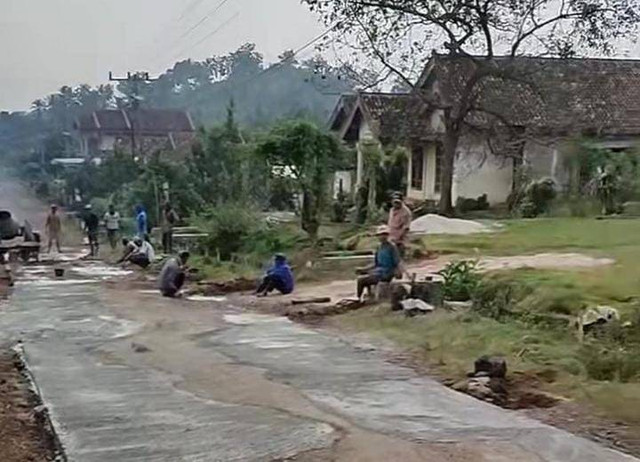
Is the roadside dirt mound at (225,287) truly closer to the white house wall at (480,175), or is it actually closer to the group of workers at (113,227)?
the group of workers at (113,227)

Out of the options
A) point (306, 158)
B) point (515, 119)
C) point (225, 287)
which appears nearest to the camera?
point (225, 287)

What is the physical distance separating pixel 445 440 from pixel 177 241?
67.8 ft

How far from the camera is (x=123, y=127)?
2160 inches

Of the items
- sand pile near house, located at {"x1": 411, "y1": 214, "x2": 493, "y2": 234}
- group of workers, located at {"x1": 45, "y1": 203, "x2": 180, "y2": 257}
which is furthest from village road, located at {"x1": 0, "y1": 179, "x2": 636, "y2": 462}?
group of workers, located at {"x1": 45, "y1": 203, "x2": 180, "y2": 257}

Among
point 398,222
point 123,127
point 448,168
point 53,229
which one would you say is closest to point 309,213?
point 448,168

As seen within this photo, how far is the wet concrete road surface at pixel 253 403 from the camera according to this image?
745cm

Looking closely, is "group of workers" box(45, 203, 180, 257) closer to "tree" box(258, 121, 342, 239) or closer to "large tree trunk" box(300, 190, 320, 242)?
"tree" box(258, 121, 342, 239)

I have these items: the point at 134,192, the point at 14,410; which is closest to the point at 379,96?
the point at 134,192

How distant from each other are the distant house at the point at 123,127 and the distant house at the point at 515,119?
1854 centimetres

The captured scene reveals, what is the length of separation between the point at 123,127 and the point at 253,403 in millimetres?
47219

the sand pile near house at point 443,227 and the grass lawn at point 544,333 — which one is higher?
the sand pile near house at point 443,227

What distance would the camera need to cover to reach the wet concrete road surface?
745cm

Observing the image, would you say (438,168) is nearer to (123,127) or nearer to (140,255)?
(140,255)

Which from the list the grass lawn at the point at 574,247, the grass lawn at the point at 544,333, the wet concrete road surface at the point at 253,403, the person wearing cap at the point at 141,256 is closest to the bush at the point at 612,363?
the grass lawn at the point at 544,333
